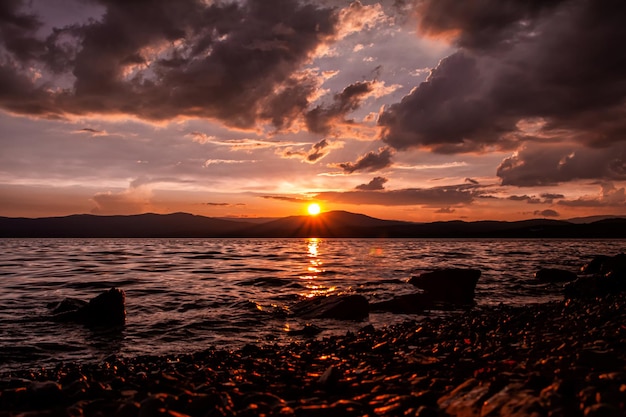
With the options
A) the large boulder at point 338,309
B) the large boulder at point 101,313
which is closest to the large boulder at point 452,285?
the large boulder at point 338,309

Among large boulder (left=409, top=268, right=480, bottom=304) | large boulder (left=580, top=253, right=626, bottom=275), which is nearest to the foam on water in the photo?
large boulder (left=409, top=268, right=480, bottom=304)

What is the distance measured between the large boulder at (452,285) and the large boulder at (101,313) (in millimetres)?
13715

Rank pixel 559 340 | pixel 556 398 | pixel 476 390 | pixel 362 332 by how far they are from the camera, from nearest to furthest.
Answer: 1. pixel 556 398
2. pixel 476 390
3. pixel 559 340
4. pixel 362 332

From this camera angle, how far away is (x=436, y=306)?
1780 cm

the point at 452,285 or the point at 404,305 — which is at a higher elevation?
the point at 452,285

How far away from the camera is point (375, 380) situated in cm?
648

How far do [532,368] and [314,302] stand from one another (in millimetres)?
11337

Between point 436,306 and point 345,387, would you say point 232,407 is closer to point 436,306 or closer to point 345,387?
point 345,387

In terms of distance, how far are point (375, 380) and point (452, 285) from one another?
14.8 metres

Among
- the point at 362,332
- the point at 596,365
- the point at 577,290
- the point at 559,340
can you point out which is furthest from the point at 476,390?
the point at 577,290

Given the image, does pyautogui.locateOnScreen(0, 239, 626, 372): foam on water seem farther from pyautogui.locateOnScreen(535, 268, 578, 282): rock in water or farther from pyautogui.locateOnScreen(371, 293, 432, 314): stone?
pyautogui.locateOnScreen(535, 268, 578, 282): rock in water

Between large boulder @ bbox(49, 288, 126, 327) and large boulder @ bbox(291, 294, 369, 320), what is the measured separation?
6.59 meters

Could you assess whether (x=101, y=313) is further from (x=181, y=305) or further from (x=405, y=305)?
(x=405, y=305)

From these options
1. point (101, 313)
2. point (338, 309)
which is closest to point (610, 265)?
point (338, 309)
